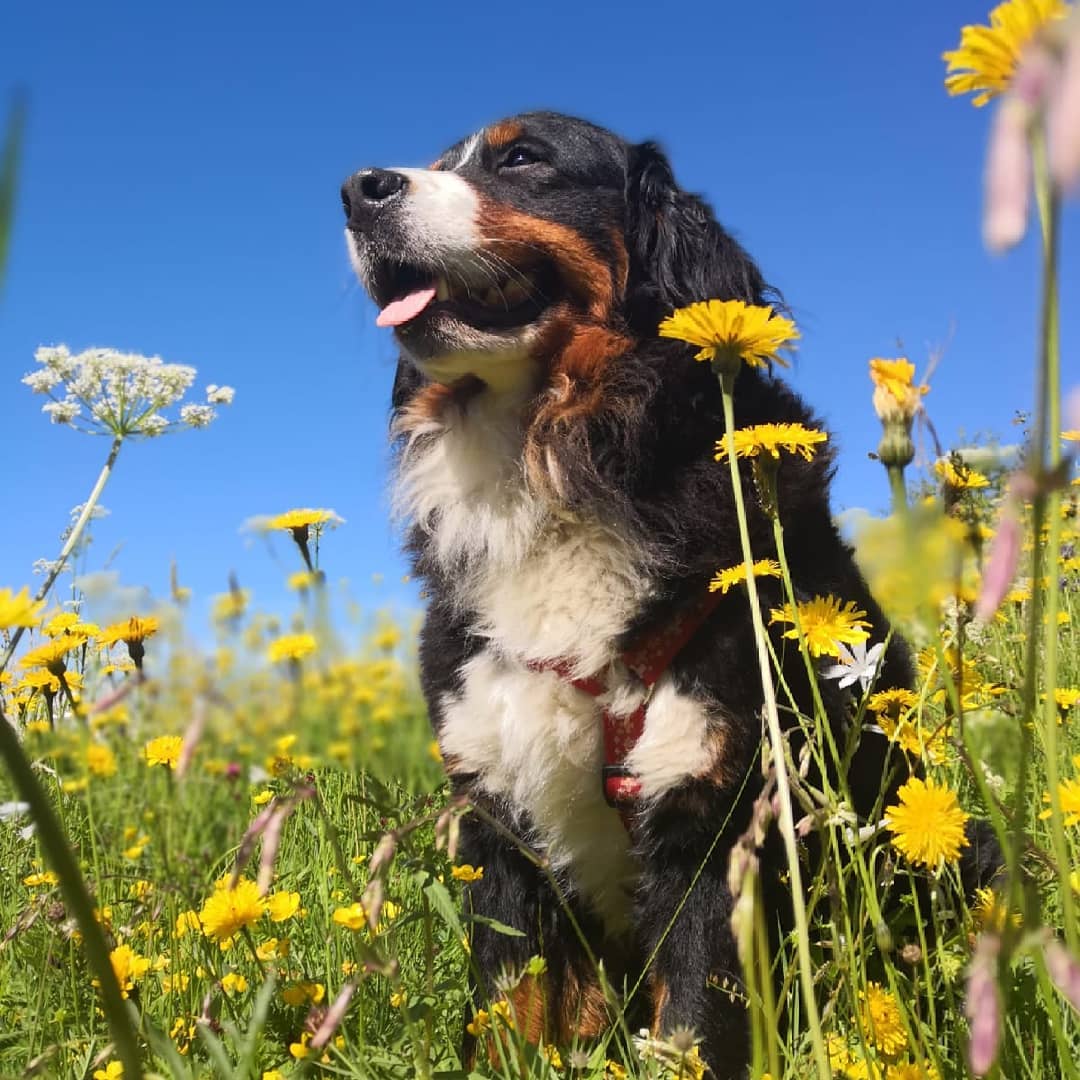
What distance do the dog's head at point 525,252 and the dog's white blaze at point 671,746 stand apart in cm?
99

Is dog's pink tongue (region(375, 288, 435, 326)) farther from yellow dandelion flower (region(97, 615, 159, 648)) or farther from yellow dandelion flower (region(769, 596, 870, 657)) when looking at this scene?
yellow dandelion flower (region(769, 596, 870, 657))

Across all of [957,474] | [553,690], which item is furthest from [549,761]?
[957,474]

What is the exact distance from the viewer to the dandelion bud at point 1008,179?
11.4 inches

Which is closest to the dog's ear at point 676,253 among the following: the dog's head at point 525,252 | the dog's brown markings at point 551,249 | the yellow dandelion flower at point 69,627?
the dog's head at point 525,252

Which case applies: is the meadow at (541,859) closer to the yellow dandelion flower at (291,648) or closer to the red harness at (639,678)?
the yellow dandelion flower at (291,648)

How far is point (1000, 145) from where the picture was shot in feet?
1.03

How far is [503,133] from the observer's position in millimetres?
2799

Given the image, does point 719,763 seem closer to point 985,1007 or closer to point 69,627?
point 69,627

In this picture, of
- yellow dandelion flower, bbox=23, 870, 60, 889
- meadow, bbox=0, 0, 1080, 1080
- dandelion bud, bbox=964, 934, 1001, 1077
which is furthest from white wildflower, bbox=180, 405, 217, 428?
dandelion bud, bbox=964, 934, 1001, 1077

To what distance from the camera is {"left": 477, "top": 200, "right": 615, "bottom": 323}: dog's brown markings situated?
8.27 ft

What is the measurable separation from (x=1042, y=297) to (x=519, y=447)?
224cm

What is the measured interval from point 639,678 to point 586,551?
0.36 m

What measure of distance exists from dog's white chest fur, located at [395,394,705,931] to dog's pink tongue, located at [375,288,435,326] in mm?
510

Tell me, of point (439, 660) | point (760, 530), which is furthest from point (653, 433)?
point (439, 660)
